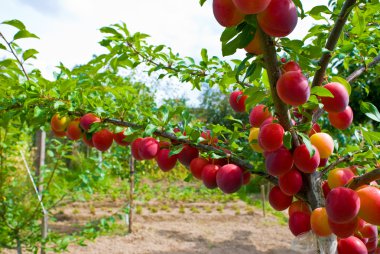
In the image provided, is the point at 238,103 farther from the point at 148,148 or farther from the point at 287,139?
the point at 287,139

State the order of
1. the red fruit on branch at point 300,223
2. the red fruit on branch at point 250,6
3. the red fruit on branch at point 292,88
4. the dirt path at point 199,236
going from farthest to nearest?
the dirt path at point 199,236
the red fruit on branch at point 300,223
the red fruit on branch at point 292,88
the red fruit on branch at point 250,6

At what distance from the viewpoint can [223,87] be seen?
130 centimetres

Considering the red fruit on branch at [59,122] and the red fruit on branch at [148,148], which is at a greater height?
the red fruit on branch at [59,122]

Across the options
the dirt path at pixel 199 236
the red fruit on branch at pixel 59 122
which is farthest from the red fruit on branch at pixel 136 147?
the dirt path at pixel 199 236

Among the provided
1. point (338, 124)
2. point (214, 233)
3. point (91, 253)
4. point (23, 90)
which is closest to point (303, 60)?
point (338, 124)

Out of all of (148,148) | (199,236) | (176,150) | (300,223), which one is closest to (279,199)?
(300,223)

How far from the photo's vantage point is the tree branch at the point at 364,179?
0.61 m

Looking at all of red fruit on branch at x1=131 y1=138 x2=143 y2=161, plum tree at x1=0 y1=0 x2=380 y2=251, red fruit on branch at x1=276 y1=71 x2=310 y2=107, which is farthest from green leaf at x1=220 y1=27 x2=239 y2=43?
red fruit on branch at x1=131 y1=138 x2=143 y2=161

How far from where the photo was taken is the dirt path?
13.1ft

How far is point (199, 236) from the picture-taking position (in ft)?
14.8

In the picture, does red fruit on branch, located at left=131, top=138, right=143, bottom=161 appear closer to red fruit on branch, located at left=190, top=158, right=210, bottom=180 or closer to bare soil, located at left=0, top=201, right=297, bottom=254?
red fruit on branch, located at left=190, top=158, right=210, bottom=180

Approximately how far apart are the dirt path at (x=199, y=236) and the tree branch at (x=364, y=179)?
3.50 meters

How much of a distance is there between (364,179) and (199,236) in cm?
408

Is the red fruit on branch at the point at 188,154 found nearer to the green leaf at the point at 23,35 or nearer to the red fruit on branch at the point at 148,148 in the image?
the red fruit on branch at the point at 148,148
